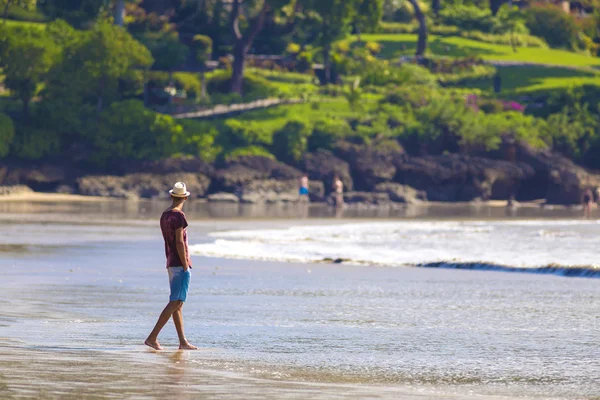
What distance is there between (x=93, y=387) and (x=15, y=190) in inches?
1915

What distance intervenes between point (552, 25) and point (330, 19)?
27284 millimetres

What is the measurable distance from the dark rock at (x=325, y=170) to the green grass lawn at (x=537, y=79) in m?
16.1

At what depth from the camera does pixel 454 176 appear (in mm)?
68188

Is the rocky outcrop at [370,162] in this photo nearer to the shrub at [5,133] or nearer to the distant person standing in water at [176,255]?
the shrub at [5,133]

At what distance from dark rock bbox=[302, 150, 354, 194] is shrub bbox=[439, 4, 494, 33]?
2938 centimetres

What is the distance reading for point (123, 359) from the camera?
12.2 m

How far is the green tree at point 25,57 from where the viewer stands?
60.5m

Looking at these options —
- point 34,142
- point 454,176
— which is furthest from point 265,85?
Result: point 34,142

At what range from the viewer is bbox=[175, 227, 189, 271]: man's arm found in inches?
524

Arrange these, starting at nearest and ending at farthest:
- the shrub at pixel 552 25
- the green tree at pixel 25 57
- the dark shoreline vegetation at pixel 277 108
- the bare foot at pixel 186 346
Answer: the bare foot at pixel 186 346, the green tree at pixel 25 57, the dark shoreline vegetation at pixel 277 108, the shrub at pixel 552 25

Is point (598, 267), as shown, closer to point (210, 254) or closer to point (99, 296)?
point (210, 254)

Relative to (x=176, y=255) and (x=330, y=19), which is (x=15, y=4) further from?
(x=176, y=255)

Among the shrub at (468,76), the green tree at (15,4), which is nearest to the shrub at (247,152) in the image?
the green tree at (15,4)

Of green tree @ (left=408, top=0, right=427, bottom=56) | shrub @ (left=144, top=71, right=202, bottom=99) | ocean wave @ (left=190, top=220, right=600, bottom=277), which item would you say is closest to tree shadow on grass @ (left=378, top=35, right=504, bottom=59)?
green tree @ (left=408, top=0, right=427, bottom=56)
